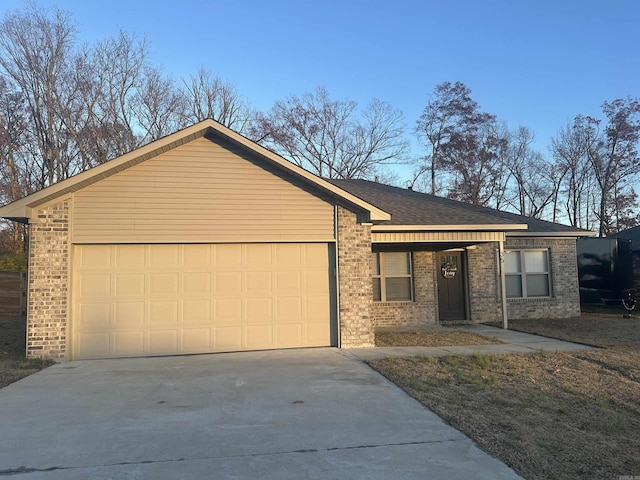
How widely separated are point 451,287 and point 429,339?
12.3 feet

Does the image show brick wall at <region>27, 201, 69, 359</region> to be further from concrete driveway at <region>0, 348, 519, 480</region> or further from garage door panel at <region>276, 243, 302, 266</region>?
garage door panel at <region>276, 243, 302, 266</region>

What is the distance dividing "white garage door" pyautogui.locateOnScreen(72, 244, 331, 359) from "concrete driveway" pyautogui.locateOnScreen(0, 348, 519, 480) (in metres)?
1.41

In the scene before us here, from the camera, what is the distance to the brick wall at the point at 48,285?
8.85m

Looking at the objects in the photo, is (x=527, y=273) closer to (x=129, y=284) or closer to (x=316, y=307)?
(x=316, y=307)

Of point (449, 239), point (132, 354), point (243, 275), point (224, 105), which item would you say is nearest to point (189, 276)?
point (243, 275)

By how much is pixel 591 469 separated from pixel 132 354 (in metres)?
8.02

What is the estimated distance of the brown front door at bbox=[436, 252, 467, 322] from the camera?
1420cm

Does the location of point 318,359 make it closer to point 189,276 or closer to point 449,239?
point 189,276

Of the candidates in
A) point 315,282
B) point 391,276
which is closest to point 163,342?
point 315,282

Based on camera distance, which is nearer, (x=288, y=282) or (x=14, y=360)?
(x=14, y=360)

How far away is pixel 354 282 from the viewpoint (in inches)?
398

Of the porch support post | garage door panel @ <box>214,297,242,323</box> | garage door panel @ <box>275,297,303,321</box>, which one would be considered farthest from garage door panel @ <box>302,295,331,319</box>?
the porch support post

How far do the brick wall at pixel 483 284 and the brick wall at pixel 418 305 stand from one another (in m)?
1.25

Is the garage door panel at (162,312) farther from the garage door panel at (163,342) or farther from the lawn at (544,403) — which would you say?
the lawn at (544,403)
